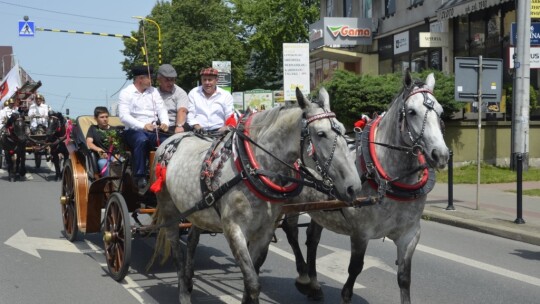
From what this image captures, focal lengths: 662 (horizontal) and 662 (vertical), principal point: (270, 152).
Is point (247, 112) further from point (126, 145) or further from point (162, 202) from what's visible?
point (126, 145)

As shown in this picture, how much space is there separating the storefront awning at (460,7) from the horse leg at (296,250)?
639 inches

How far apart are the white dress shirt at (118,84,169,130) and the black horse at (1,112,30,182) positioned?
12.8 metres

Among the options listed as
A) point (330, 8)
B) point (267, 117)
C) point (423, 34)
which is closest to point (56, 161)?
point (423, 34)

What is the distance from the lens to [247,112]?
5777 millimetres

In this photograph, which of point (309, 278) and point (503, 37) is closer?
point (309, 278)

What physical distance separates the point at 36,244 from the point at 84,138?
178cm

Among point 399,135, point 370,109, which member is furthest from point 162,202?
point 370,109

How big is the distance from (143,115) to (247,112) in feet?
7.88

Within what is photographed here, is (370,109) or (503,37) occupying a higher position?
(503,37)

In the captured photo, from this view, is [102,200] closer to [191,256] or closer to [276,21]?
[191,256]

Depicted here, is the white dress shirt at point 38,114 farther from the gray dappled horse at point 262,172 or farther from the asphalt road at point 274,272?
the gray dappled horse at point 262,172

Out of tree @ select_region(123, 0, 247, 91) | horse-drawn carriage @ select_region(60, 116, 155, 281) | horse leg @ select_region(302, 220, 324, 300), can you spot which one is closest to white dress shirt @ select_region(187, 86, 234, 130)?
horse-drawn carriage @ select_region(60, 116, 155, 281)

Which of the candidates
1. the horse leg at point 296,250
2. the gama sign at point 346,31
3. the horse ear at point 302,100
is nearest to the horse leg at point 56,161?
the horse leg at point 296,250

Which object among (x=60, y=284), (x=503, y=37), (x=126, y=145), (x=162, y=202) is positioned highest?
(x=503, y=37)
